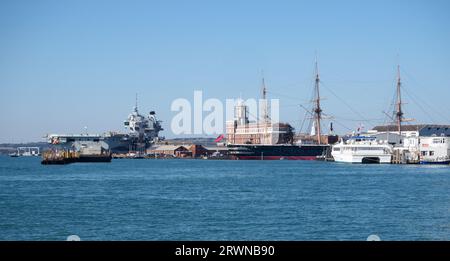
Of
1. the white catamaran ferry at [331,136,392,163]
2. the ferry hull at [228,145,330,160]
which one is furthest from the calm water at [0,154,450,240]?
the ferry hull at [228,145,330,160]

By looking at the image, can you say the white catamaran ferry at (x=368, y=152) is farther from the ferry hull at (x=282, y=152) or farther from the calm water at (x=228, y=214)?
the calm water at (x=228, y=214)

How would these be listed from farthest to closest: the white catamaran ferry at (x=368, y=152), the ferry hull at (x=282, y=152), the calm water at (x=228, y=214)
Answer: the ferry hull at (x=282, y=152)
the white catamaran ferry at (x=368, y=152)
the calm water at (x=228, y=214)

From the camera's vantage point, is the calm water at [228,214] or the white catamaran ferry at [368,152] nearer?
the calm water at [228,214]

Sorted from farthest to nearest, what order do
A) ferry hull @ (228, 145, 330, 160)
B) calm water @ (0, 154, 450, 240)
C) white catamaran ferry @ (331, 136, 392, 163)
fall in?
ferry hull @ (228, 145, 330, 160) < white catamaran ferry @ (331, 136, 392, 163) < calm water @ (0, 154, 450, 240)

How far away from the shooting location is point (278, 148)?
134750mm

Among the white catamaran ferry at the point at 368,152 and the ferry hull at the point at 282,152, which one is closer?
the white catamaran ferry at the point at 368,152

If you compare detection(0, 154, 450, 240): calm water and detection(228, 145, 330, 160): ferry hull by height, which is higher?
detection(228, 145, 330, 160): ferry hull

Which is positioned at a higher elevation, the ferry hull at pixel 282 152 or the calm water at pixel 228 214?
the ferry hull at pixel 282 152

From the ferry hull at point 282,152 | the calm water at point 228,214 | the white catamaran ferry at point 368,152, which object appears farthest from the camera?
the ferry hull at point 282,152

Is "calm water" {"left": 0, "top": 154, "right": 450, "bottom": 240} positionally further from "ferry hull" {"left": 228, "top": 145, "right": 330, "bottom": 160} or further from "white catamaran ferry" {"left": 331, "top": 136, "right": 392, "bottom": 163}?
"ferry hull" {"left": 228, "top": 145, "right": 330, "bottom": 160}

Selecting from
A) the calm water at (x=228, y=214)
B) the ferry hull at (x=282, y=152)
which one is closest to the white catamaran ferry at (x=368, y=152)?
the ferry hull at (x=282, y=152)

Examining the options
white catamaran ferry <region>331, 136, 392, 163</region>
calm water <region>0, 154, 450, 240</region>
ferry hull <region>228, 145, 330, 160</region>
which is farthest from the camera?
ferry hull <region>228, 145, 330, 160</region>

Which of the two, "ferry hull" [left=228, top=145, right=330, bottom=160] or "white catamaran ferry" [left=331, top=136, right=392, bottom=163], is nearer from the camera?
"white catamaran ferry" [left=331, top=136, right=392, bottom=163]

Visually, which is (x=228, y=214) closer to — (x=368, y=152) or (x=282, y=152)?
(x=368, y=152)
